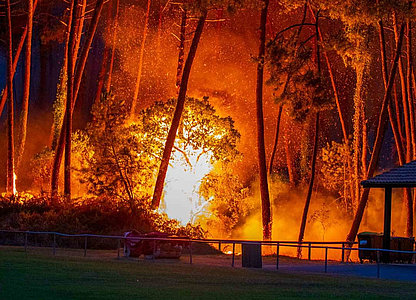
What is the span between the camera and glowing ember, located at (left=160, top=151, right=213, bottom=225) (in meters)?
38.5

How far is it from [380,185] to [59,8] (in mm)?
41859

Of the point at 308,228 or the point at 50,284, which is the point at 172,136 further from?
the point at 50,284

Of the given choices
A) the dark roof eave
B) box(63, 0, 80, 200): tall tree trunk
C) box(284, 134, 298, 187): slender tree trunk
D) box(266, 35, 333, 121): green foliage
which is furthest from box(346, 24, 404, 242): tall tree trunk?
box(284, 134, 298, 187): slender tree trunk

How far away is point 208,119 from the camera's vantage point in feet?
123

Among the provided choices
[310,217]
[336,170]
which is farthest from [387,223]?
[336,170]

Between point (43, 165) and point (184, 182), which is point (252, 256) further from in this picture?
point (43, 165)

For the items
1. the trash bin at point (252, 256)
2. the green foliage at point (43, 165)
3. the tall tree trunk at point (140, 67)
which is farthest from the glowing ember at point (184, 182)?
the trash bin at point (252, 256)

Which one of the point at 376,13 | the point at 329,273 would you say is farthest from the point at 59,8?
the point at 329,273

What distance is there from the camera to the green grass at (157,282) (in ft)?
48.4

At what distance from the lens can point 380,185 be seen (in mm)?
26141

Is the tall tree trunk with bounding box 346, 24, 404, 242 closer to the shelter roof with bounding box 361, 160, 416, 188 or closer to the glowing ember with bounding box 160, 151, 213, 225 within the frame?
the shelter roof with bounding box 361, 160, 416, 188

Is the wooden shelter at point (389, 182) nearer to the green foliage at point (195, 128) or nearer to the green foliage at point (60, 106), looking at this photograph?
the green foliage at point (195, 128)

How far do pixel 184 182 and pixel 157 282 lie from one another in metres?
21.9

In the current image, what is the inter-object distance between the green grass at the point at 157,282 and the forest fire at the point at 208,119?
989 cm
